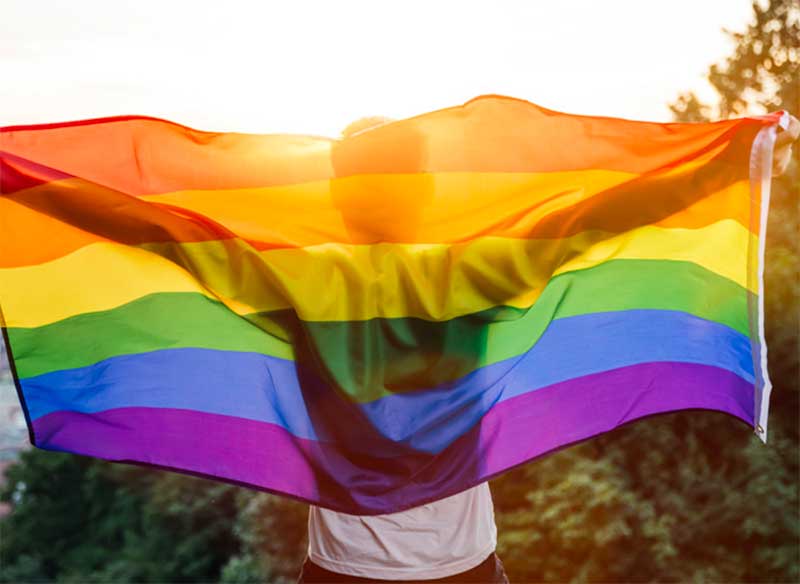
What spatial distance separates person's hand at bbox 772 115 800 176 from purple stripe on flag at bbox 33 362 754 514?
30.7 inches

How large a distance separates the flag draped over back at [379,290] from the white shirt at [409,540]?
39 mm

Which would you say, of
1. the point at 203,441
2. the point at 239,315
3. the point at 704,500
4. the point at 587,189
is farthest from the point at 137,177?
the point at 704,500

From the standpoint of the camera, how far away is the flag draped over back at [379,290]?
252 centimetres

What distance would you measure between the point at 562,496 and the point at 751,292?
1157cm

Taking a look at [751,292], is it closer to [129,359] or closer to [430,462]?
[430,462]

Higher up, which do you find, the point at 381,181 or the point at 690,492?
the point at 381,181

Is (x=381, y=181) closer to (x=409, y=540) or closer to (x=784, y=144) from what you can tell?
(x=409, y=540)

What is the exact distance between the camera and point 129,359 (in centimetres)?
258

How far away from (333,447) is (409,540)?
0.32m

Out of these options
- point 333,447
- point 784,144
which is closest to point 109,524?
point 333,447

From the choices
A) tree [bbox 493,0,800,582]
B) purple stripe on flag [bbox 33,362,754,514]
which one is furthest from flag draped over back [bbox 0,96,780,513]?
tree [bbox 493,0,800,582]

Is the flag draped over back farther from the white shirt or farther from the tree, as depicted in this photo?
the tree

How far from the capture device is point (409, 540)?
2.33m

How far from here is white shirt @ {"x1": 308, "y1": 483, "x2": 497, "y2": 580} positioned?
90.0 inches
